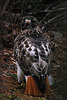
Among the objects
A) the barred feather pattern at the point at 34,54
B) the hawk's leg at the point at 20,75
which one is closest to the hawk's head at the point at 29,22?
the barred feather pattern at the point at 34,54

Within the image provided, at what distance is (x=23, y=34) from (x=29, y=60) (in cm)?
82

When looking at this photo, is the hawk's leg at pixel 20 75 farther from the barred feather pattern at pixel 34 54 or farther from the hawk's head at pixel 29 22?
the hawk's head at pixel 29 22

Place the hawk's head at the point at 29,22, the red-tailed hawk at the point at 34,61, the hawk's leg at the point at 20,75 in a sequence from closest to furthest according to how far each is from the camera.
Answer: the red-tailed hawk at the point at 34,61 → the hawk's leg at the point at 20,75 → the hawk's head at the point at 29,22

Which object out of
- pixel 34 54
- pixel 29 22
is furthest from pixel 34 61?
pixel 29 22

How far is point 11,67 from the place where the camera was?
4305 millimetres

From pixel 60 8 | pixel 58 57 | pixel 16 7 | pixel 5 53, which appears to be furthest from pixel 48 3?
pixel 5 53

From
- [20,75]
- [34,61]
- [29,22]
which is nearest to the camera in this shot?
[34,61]

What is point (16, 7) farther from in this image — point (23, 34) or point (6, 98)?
point (6, 98)

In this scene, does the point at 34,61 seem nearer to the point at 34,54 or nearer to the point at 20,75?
the point at 34,54

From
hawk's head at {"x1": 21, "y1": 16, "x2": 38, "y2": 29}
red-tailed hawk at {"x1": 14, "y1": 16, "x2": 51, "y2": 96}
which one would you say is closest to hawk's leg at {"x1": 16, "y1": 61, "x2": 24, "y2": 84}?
red-tailed hawk at {"x1": 14, "y1": 16, "x2": 51, "y2": 96}

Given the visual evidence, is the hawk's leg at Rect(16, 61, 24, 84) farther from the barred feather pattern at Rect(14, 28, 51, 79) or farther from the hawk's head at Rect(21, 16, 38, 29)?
the hawk's head at Rect(21, 16, 38, 29)

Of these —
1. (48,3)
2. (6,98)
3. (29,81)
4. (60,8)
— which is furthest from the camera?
(48,3)

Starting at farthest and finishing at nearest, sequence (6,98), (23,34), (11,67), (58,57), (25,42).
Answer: (58,57), (11,67), (23,34), (25,42), (6,98)

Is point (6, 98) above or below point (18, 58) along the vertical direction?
below
